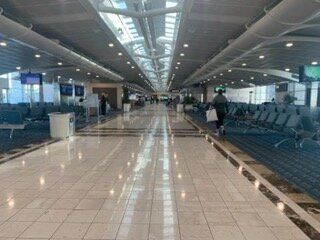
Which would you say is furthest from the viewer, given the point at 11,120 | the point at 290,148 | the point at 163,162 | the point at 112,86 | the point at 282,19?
the point at 112,86

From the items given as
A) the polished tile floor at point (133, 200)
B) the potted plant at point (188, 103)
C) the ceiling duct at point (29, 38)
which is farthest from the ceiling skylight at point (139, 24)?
the potted plant at point (188, 103)

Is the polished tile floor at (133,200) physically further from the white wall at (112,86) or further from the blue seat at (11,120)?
the white wall at (112,86)

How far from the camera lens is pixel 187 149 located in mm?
8875

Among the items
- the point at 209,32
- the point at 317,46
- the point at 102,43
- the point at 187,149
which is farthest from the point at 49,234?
the point at 317,46

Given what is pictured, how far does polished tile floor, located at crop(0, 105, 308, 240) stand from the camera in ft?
11.7

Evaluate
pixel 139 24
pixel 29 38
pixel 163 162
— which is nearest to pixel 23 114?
pixel 29 38

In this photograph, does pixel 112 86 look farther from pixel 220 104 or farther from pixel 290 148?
pixel 290 148

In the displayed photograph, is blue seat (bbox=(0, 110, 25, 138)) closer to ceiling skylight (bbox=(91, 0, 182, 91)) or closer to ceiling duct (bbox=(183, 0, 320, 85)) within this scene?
ceiling skylight (bbox=(91, 0, 182, 91))

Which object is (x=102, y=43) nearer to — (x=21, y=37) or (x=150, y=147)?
(x=21, y=37)

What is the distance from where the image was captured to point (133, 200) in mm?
4578

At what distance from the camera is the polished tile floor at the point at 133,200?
11.7 feet

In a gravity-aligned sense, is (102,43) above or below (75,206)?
above

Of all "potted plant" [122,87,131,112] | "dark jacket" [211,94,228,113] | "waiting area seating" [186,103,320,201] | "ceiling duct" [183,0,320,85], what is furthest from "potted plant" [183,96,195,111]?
"ceiling duct" [183,0,320,85]

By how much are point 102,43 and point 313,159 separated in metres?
10.1
